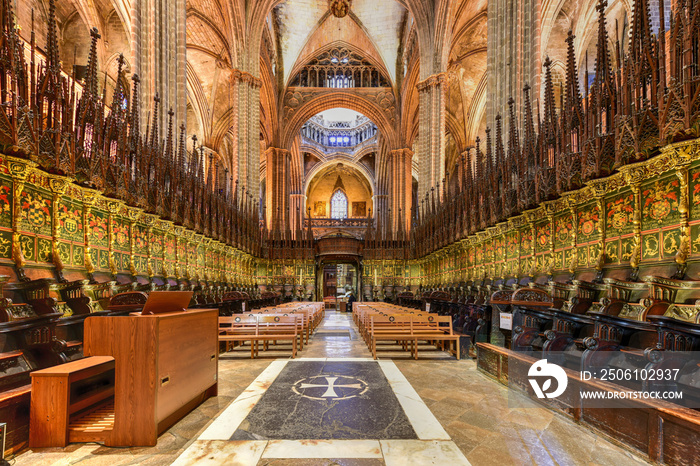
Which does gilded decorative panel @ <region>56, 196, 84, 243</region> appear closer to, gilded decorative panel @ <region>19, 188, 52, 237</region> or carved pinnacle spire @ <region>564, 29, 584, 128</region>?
gilded decorative panel @ <region>19, 188, 52, 237</region>

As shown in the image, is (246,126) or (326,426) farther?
(246,126)

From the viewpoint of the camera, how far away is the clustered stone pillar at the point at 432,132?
1773 centimetres

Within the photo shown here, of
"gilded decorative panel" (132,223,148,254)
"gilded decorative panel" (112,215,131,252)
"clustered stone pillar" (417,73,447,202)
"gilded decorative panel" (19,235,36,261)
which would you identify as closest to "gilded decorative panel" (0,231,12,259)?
"gilded decorative panel" (19,235,36,261)

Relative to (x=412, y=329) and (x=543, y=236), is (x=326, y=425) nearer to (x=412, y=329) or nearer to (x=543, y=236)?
(x=412, y=329)

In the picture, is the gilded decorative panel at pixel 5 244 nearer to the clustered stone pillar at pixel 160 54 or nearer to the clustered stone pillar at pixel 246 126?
the clustered stone pillar at pixel 160 54

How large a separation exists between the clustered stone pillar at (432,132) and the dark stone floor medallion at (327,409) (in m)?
14.1

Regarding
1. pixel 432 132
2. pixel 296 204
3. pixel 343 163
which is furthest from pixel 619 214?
pixel 343 163

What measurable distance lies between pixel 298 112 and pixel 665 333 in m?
27.7

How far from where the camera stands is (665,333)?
285 cm

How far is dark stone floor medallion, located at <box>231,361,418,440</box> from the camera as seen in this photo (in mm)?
2902

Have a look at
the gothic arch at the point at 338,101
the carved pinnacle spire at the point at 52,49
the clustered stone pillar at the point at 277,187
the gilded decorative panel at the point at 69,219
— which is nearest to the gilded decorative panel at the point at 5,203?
the gilded decorative panel at the point at 69,219

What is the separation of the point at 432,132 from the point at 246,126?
29.7 feet

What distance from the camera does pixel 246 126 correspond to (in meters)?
17.6

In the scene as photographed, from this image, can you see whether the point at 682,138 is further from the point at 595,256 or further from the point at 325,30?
the point at 325,30
